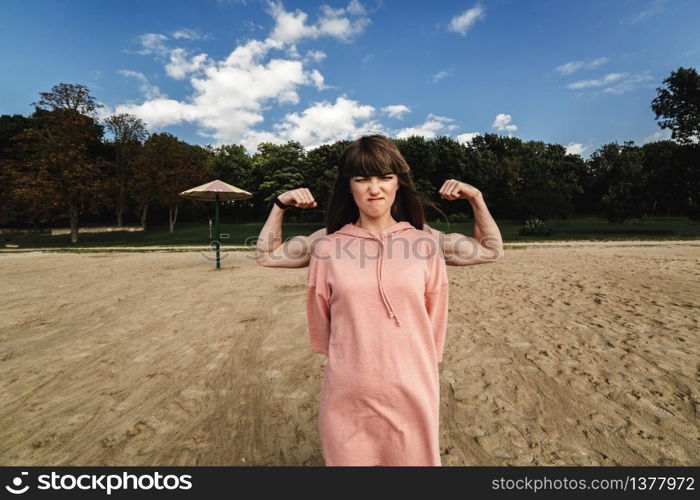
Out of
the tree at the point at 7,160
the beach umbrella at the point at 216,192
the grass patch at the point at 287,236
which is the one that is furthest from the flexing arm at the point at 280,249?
the tree at the point at 7,160

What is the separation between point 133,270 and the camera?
478 inches

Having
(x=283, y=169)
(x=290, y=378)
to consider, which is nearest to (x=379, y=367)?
(x=290, y=378)

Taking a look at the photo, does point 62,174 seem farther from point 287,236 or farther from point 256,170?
point 256,170

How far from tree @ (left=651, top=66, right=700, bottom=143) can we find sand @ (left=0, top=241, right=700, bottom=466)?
2662cm

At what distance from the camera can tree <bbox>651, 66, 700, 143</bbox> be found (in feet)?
86.2

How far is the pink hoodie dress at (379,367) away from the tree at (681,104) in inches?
1411

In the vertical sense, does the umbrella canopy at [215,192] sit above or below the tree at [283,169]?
below

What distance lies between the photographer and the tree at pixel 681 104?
26.3 meters

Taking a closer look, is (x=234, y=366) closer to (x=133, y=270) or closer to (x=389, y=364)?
(x=389, y=364)

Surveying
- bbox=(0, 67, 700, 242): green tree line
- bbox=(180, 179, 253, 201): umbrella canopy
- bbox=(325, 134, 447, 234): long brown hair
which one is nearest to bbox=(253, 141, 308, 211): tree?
bbox=(0, 67, 700, 242): green tree line

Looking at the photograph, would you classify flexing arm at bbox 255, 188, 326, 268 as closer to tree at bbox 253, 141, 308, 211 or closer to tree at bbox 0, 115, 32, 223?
tree at bbox 0, 115, 32, 223

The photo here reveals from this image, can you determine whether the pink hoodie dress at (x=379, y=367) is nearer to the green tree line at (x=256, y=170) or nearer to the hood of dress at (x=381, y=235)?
the hood of dress at (x=381, y=235)

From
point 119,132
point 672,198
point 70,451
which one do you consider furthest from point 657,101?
point 119,132

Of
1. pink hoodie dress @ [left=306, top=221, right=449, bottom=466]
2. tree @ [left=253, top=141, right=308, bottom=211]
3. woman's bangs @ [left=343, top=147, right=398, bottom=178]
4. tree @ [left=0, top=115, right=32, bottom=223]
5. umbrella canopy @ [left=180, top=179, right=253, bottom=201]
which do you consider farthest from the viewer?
tree @ [left=253, top=141, right=308, bottom=211]
